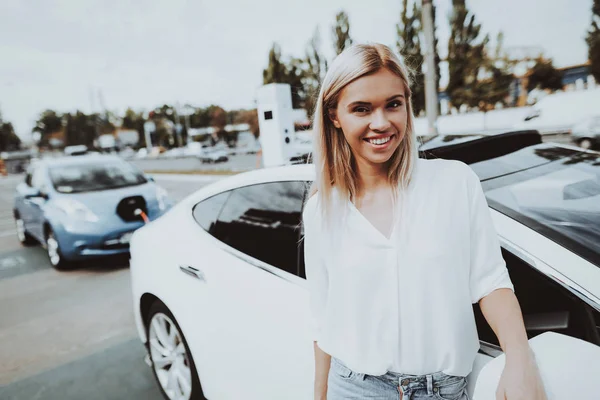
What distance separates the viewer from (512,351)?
3.11 ft

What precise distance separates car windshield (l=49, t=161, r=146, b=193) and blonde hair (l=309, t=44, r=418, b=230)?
19.1 feet

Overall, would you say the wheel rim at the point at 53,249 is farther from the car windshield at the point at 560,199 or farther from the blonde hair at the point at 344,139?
the car windshield at the point at 560,199

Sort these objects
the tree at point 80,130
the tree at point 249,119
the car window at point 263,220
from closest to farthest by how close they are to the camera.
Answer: the car window at point 263,220 < the tree at point 249,119 < the tree at point 80,130

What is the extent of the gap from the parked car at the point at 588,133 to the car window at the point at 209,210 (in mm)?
16898

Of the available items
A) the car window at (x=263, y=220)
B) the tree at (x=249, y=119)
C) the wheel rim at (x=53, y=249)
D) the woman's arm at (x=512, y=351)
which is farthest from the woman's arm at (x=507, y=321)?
the tree at (x=249, y=119)

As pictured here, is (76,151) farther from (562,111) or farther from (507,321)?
(507,321)

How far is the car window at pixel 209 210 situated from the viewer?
92.6 inches

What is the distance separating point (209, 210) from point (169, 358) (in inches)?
37.2

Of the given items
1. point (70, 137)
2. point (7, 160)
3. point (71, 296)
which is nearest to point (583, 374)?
point (71, 296)

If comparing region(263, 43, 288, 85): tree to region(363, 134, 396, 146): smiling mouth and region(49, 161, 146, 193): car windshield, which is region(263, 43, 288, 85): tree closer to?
region(49, 161, 146, 193): car windshield

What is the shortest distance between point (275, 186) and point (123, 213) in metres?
4.37

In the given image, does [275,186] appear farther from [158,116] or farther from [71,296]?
[158,116]

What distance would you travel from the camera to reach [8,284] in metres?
5.28

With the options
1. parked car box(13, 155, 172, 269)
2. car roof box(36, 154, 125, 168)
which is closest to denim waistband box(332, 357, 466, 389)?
parked car box(13, 155, 172, 269)
